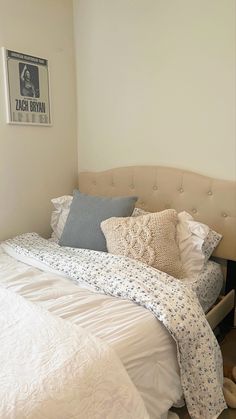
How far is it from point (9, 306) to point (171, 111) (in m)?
1.58

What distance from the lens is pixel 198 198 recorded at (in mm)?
2109

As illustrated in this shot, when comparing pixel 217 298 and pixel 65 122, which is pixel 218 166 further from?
pixel 65 122

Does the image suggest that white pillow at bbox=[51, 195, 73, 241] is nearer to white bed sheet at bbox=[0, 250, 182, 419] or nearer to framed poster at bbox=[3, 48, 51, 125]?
framed poster at bbox=[3, 48, 51, 125]

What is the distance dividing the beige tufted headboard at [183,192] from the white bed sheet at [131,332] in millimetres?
909

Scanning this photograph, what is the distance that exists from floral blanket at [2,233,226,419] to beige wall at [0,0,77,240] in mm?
931

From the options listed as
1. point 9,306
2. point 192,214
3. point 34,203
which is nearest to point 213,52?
point 192,214

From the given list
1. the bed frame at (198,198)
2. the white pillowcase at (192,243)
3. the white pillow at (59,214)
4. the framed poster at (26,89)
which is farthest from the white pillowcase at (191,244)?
the framed poster at (26,89)

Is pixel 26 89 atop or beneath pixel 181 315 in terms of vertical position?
atop

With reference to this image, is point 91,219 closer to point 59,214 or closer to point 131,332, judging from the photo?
point 59,214

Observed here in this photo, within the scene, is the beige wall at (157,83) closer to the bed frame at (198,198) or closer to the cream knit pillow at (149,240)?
the bed frame at (198,198)

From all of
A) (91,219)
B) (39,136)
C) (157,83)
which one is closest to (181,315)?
(91,219)

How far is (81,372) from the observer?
1.03m

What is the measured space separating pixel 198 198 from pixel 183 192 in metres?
0.11

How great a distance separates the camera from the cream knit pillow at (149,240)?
5.82 feet
